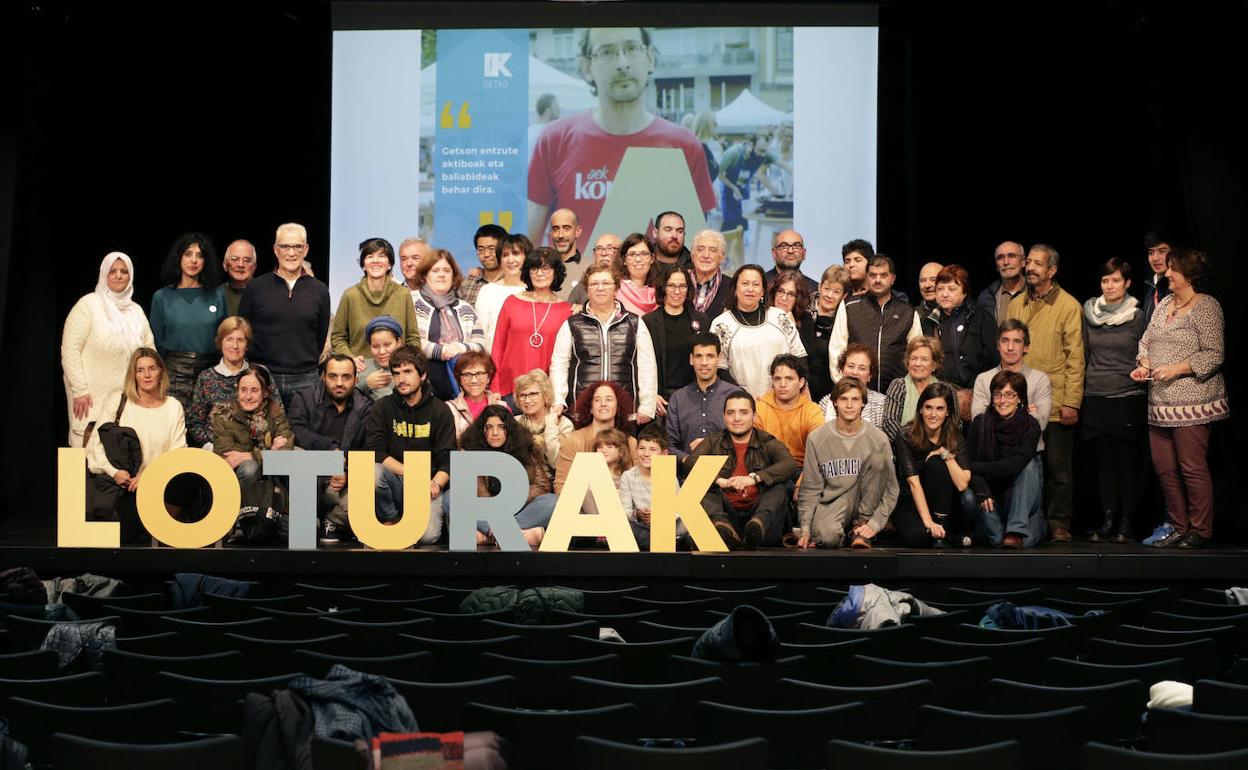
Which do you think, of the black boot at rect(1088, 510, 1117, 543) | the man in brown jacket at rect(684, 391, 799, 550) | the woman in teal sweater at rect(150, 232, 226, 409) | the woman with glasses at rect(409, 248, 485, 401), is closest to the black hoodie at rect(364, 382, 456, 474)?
the woman with glasses at rect(409, 248, 485, 401)

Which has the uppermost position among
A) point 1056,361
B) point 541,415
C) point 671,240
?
point 671,240

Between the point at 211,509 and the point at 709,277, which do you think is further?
the point at 709,277

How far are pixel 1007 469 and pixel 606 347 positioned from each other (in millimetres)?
2307

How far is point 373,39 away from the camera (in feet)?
35.1

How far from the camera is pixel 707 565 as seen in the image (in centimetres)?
715

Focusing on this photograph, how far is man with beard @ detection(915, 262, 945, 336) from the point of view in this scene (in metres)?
8.52

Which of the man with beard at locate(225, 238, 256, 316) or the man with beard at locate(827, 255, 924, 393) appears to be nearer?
the man with beard at locate(827, 255, 924, 393)

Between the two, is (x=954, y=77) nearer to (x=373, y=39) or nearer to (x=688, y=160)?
(x=688, y=160)

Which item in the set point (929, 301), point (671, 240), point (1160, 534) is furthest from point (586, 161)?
point (1160, 534)

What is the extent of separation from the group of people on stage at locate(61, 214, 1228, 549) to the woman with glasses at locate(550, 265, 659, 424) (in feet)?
0.04

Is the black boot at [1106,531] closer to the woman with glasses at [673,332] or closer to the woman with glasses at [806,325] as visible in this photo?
the woman with glasses at [806,325]

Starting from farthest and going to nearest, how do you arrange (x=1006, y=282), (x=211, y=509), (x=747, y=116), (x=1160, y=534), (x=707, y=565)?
(x=747, y=116) → (x=1006, y=282) → (x=1160, y=534) → (x=211, y=509) → (x=707, y=565)

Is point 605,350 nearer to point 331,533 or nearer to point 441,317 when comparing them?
point 441,317

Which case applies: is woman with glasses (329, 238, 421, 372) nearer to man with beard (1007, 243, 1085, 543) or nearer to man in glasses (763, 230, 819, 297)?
man in glasses (763, 230, 819, 297)
